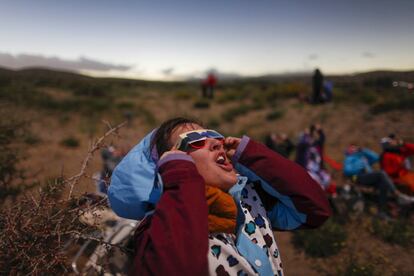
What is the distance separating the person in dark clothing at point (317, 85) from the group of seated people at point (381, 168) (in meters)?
6.61

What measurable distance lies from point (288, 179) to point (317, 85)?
13245 millimetres

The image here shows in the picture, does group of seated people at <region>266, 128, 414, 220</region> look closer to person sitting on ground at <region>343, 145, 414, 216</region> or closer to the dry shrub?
person sitting on ground at <region>343, 145, 414, 216</region>

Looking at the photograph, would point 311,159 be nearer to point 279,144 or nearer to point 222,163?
point 279,144

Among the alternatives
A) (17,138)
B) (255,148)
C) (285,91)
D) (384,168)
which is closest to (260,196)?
(255,148)

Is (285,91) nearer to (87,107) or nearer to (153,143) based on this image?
(87,107)

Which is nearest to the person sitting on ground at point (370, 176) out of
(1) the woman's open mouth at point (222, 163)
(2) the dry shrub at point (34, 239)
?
(1) the woman's open mouth at point (222, 163)

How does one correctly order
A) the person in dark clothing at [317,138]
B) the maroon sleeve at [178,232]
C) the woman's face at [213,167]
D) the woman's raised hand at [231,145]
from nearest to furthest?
1. the maroon sleeve at [178,232]
2. the woman's face at [213,167]
3. the woman's raised hand at [231,145]
4. the person in dark clothing at [317,138]

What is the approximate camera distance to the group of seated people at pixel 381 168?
5.70 metres

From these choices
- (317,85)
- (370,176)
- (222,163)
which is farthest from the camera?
(317,85)

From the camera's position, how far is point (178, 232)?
3.42 ft

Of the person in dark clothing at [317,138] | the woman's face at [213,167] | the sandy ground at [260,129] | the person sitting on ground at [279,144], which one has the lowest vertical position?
the sandy ground at [260,129]

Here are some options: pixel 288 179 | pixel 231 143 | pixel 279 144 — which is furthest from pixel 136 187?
pixel 279 144

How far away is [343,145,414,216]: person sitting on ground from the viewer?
565 cm

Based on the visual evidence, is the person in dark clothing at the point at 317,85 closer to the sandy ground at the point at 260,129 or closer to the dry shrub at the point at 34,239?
the sandy ground at the point at 260,129
